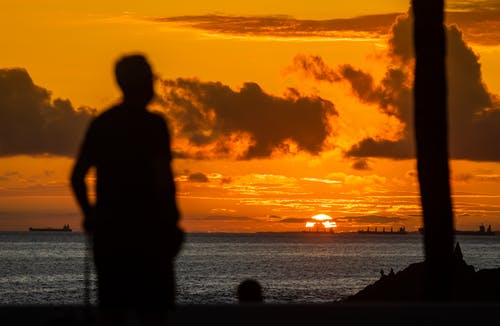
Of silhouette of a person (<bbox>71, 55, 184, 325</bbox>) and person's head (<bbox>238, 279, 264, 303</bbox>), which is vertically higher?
silhouette of a person (<bbox>71, 55, 184, 325</bbox>)

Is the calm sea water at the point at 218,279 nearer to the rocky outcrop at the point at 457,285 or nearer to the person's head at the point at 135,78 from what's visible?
the rocky outcrop at the point at 457,285

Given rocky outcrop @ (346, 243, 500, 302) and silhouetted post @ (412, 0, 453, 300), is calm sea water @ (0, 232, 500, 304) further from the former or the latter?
silhouetted post @ (412, 0, 453, 300)

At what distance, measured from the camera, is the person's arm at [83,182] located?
283 inches

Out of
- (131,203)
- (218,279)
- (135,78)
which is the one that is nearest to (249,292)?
(131,203)

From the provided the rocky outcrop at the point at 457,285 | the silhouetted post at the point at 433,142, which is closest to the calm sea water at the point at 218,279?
the rocky outcrop at the point at 457,285

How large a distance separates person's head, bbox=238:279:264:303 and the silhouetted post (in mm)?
2279

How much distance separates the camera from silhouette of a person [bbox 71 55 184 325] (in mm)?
7223

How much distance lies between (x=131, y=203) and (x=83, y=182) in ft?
1.01

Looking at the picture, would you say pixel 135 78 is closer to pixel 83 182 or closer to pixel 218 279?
pixel 83 182

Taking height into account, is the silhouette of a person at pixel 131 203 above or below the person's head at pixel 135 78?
below

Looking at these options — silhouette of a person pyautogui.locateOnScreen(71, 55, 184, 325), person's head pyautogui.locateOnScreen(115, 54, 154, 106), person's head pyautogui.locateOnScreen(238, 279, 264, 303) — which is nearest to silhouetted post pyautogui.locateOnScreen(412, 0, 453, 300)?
person's head pyautogui.locateOnScreen(238, 279, 264, 303)

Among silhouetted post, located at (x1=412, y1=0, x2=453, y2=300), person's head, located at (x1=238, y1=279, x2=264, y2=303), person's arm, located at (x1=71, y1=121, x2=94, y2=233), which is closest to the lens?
person's arm, located at (x1=71, y1=121, x2=94, y2=233)

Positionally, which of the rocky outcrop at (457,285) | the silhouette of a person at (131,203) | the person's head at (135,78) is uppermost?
the person's head at (135,78)

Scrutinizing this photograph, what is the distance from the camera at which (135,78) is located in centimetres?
723
